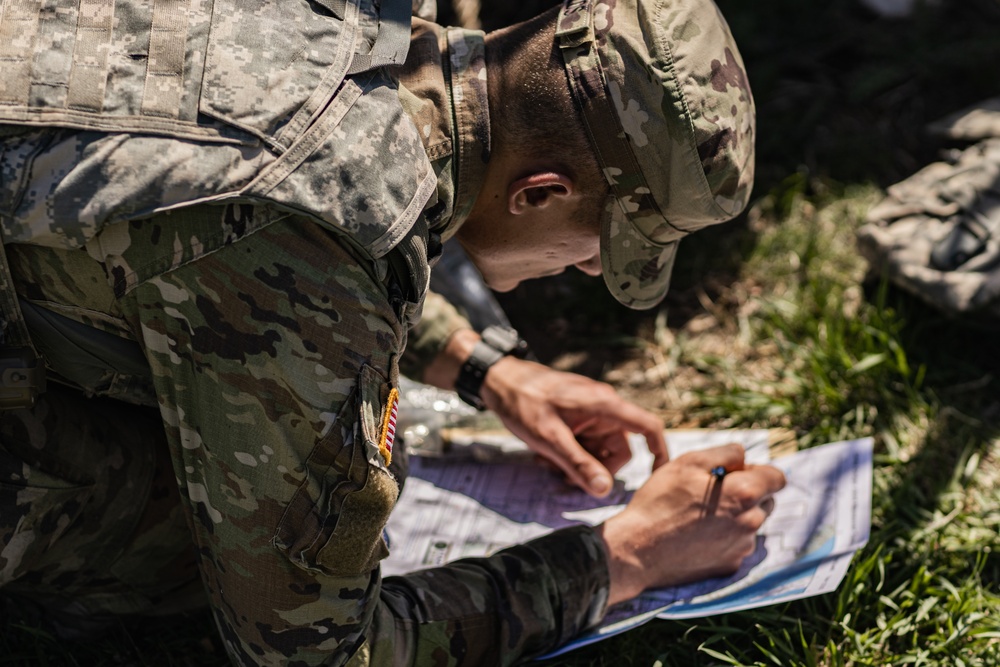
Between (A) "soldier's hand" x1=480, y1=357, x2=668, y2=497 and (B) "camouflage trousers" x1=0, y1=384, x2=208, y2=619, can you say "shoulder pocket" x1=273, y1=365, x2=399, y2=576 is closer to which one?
(B) "camouflage trousers" x1=0, y1=384, x2=208, y2=619

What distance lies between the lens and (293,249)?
144 centimetres

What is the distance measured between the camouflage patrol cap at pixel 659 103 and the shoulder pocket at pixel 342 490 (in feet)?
1.83

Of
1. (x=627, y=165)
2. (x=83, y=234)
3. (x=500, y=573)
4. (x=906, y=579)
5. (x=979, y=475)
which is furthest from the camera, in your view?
(x=979, y=475)

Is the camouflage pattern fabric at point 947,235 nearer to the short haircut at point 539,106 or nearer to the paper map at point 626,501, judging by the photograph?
the paper map at point 626,501

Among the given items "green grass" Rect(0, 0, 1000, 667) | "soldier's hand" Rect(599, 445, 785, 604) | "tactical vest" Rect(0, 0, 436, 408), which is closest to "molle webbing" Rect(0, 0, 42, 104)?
"tactical vest" Rect(0, 0, 436, 408)

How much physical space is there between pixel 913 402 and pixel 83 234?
1982 mm

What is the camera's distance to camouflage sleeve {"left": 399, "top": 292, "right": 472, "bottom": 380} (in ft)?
8.02

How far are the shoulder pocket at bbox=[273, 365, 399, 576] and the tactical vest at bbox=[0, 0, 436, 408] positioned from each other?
0.23 meters

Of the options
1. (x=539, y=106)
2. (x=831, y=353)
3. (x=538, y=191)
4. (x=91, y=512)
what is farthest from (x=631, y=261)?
(x=91, y=512)

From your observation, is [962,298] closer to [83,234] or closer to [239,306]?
[239,306]

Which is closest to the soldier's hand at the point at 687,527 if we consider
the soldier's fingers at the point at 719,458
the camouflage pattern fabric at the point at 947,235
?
the soldier's fingers at the point at 719,458

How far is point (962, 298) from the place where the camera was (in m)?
2.64

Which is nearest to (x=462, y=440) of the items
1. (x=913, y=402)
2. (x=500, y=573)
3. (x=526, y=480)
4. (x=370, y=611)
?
(x=526, y=480)

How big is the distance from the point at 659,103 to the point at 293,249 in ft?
2.13
